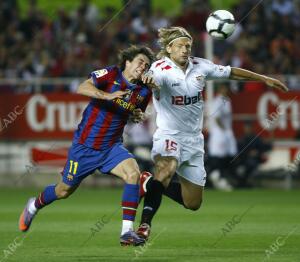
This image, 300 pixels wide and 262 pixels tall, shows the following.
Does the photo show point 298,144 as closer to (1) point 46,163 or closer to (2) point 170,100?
(1) point 46,163

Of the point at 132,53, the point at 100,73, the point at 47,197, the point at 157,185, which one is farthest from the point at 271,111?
the point at 100,73

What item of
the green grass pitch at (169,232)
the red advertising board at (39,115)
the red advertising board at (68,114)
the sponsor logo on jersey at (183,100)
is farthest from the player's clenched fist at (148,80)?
the red advertising board at (39,115)

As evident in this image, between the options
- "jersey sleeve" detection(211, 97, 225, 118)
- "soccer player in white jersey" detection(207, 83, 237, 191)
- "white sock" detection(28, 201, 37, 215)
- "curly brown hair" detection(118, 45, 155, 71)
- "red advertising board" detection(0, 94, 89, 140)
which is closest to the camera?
"curly brown hair" detection(118, 45, 155, 71)

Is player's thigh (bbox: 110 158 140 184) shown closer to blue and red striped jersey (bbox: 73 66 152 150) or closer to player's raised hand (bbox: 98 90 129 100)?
blue and red striped jersey (bbox: 73 66 152 150)

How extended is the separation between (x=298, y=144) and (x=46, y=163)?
221 inches

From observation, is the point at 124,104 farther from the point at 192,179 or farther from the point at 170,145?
the point at 192,179

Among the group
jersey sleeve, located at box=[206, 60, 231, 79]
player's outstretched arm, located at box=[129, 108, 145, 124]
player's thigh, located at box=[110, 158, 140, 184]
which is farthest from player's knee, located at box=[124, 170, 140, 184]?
jersey sleeve, located at box=[206, 60, 231, 79]

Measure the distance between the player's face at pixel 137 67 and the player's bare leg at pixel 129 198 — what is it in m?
0.90

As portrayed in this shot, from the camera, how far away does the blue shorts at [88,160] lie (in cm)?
1015

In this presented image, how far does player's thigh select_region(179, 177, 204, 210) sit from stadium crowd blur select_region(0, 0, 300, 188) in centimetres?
1069

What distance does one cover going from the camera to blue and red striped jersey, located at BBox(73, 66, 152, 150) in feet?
33.2

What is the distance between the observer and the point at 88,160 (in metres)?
10.2

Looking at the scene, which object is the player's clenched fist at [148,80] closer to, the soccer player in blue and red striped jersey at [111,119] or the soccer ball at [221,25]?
the soccer player in blue and red striped jersey at [111,119]

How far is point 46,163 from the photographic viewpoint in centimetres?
2117
